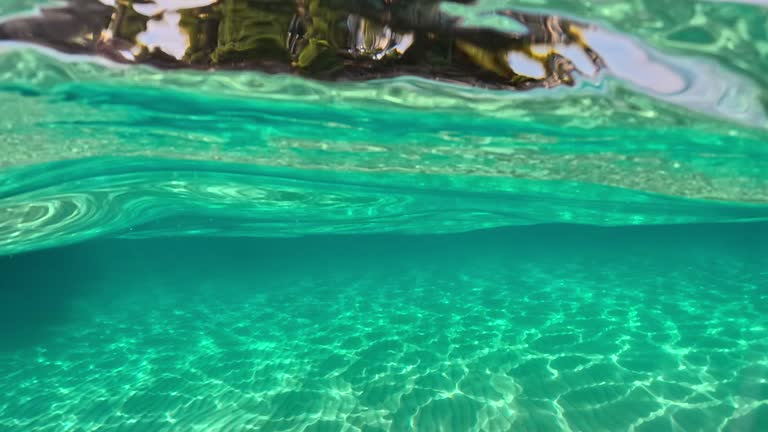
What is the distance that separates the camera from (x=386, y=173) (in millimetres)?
13195

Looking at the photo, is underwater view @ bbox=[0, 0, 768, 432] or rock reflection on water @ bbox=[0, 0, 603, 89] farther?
underwater view @ bbox=[0, 0, 768, 432]

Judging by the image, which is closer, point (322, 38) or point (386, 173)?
point (322, 38)

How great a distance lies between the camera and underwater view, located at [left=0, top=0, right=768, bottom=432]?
18.3ft

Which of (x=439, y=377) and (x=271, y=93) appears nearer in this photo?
(x=271, y=93)

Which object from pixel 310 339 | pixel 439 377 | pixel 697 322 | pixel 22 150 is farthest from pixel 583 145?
pixel 22 150

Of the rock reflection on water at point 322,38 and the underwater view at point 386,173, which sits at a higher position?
the rock reflection on water at point 322,38

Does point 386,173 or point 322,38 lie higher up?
point 322,38

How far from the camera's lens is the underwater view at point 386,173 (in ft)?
18.3

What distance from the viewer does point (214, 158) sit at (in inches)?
447

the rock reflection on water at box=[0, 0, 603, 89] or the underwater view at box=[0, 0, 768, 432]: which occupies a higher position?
the rock reflection on water at box=[0, 0, 603, 89]

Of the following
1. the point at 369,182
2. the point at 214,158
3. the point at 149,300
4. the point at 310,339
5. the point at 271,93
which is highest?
the point at 271,93

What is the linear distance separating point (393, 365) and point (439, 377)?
1.28 meters

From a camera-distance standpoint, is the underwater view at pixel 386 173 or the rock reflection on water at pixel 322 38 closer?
the rock reflection on water at pixel 322 38

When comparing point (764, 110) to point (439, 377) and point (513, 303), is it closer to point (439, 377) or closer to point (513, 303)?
point (439, 377)
